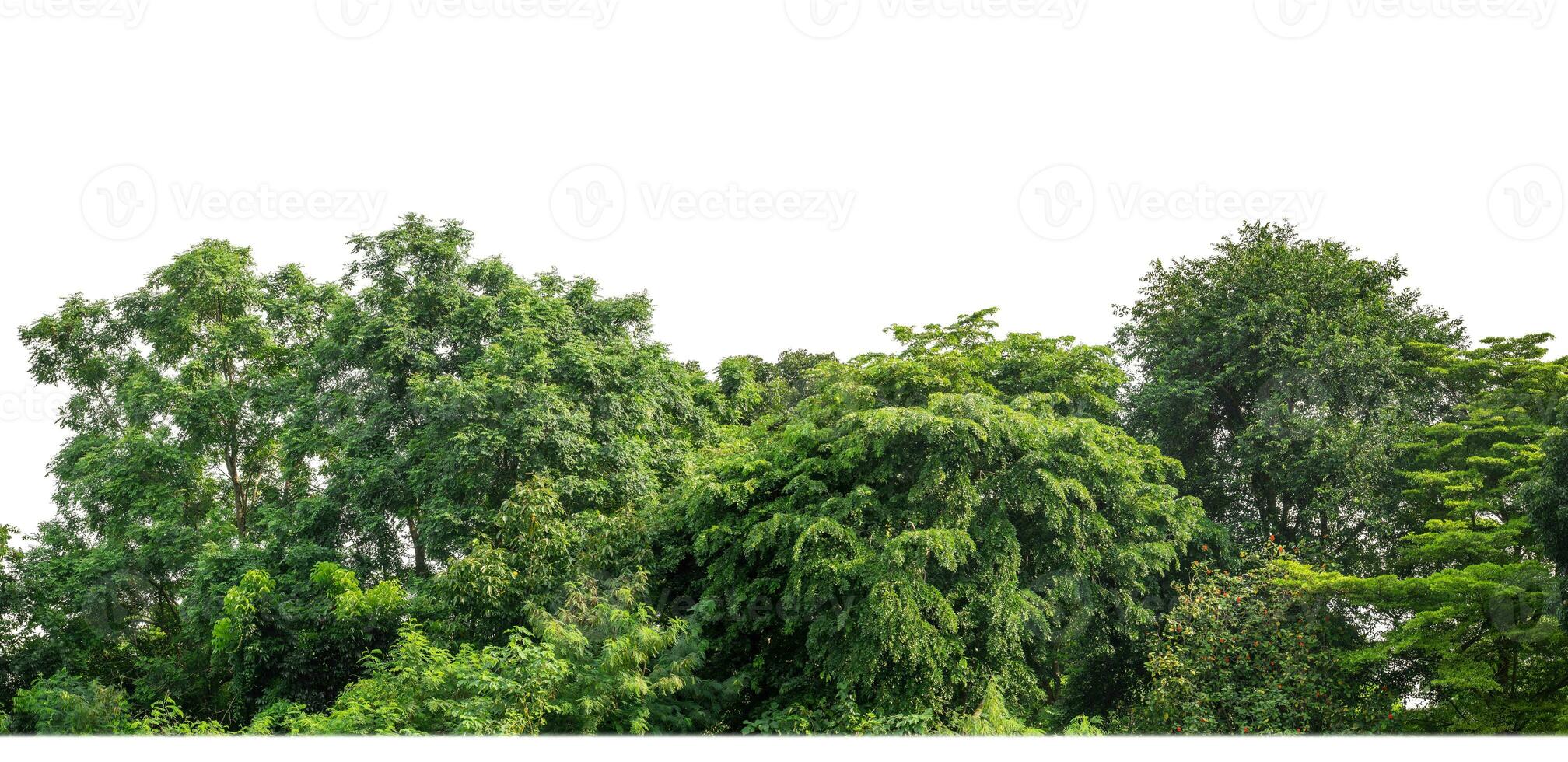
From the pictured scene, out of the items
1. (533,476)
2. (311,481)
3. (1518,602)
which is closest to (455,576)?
(533,476)

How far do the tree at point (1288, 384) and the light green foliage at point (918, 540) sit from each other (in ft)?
13.1

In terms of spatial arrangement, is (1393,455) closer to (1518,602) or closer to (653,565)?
(1518,602)

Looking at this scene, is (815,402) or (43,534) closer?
(815,402)

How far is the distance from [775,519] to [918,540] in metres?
1.62

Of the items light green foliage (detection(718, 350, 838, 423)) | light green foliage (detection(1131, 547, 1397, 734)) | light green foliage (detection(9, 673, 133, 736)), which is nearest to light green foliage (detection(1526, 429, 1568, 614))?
light green foliage (detection(1131, 547, 1397, 734))

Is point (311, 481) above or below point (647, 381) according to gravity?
below

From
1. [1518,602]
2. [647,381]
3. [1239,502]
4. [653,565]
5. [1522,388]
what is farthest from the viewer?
[1239,502]

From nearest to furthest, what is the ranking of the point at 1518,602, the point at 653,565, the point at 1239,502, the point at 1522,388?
the point at 1518,602 → the point at 653,565 → the point at 1522,388 → the point at 1239,502

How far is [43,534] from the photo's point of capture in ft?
62.4

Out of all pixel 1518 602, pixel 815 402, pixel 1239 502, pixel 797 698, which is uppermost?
pixel 815 402

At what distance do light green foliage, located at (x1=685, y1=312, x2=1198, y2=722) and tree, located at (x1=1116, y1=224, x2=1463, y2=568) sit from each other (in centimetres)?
400

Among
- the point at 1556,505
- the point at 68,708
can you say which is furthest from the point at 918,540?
the point at 68,708

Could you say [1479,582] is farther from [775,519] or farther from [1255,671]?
[775,519]

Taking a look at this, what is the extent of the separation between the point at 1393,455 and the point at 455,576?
1350 centimetres
